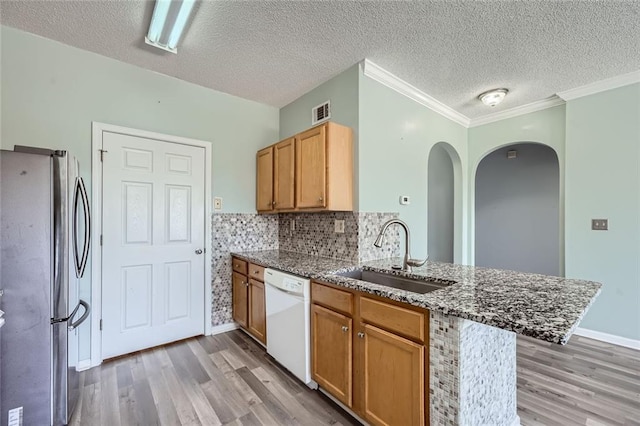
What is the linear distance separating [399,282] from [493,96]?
241 centimetres

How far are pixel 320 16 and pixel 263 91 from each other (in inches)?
52.0

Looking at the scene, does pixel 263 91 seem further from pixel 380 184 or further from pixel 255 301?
pixel 255 301

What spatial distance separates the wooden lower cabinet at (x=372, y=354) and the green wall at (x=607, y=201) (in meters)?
2.81

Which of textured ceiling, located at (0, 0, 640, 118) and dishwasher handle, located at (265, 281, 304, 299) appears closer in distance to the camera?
textured ceiling, located at (0, 0, 640, 118)

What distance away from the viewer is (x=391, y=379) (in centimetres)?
145

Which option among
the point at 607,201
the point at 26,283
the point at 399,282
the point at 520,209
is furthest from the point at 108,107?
the point at 520,209

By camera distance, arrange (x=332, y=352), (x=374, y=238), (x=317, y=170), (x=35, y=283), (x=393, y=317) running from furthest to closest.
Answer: (x=374, y=238) < (x=317, y=170) < (x=332, y=352) < (x=35, y=283) < (x=393, y=317)

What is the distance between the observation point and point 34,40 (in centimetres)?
215

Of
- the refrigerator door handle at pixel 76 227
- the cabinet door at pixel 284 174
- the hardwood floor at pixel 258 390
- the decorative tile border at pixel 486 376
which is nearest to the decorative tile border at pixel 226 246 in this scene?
the hardwood floor at pixel 258 390

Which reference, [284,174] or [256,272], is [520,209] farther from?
[256,272]

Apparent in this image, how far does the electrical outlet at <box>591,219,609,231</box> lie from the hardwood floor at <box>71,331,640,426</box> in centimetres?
117

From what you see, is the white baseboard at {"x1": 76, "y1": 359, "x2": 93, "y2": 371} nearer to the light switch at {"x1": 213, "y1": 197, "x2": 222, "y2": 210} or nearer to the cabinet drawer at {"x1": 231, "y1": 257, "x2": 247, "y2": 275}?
the cabinet drawer at {"x1": 231, "y1": 257, "x2": 247, "y2": 275}

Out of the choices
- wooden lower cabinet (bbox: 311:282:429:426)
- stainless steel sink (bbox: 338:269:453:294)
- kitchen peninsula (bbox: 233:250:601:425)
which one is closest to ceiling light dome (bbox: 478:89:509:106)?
kitchen peninsula (bbox: 233:250:601:425)

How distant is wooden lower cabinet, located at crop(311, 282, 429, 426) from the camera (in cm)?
133
